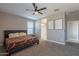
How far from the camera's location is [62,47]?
6.77ft

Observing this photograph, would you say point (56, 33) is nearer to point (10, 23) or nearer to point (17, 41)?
point (17, 41)

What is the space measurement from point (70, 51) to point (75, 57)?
0.56 ft

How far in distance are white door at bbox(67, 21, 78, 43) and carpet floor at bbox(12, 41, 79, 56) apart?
0.13 meters

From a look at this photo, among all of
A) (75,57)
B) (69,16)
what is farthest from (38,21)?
(75,57)

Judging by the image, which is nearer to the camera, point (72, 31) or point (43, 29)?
point (72, 31)

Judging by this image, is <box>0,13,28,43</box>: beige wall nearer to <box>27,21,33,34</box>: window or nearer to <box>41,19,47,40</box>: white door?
<box>27,21,33,34</box>: window

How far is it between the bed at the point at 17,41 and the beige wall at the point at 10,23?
0.08 meters

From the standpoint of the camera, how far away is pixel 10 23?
2.03m

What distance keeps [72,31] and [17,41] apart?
1.26 metres

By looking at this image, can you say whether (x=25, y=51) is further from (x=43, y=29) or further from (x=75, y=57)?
(x=75, y=57)

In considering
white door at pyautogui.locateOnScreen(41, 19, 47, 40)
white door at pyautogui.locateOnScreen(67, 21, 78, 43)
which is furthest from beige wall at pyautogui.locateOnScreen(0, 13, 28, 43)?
white door at pyautogui.locateOnScreen(67, 21, 78, 43)

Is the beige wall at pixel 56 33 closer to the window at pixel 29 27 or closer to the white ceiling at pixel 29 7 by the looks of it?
the white ceiling at pixel 29 7

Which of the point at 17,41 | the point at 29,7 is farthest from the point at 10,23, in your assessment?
the point at 29,7

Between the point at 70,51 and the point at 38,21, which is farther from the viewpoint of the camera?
the point at 38,21
